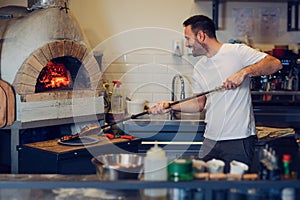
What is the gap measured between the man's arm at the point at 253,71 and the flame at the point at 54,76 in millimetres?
1564

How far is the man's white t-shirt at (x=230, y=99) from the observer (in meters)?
2.88

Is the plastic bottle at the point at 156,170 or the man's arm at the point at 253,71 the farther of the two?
the man's arm at the point at 253,71

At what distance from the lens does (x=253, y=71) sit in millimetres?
2768

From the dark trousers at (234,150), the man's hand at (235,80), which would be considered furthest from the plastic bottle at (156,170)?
the dark trousers at (234,150)

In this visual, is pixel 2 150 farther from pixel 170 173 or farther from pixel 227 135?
pixel 170 173

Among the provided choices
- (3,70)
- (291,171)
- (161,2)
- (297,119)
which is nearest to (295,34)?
(297,119)

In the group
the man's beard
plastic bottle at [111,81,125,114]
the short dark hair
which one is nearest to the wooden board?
plastic bottle at [111,81,125,114]

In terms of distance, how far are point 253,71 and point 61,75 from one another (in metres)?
1.67

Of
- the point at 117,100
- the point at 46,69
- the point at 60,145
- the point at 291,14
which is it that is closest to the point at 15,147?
the point at 60,145

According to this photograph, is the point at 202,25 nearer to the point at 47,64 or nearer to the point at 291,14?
the point at 47,64

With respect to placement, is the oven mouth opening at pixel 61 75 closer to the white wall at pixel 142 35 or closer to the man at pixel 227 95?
the white wall at pixel 142 35

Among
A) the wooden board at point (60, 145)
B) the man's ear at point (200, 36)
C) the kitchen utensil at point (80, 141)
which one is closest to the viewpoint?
the man's ear at point (200, 36)

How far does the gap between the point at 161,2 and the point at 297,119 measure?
159 centimetres

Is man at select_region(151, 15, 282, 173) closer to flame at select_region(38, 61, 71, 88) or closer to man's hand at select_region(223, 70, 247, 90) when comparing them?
man's hand at select_region(223, 70, 247, 90)
